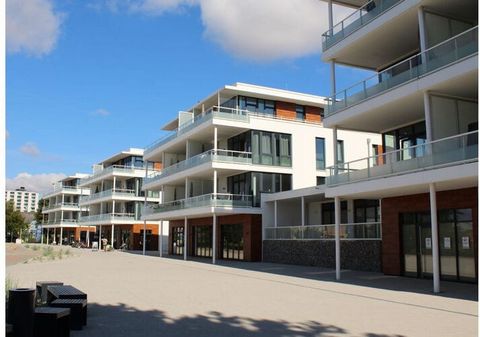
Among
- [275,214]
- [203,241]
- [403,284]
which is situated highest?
[275,214]

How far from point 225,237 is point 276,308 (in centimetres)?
2400

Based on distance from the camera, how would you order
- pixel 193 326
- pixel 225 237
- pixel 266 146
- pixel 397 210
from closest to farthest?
pixel 193 326, pixel 397 210, pixel 266 146, pixel 225 237

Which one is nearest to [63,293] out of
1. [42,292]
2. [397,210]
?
[42,292]

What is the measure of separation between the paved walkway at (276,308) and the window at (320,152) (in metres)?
18.3

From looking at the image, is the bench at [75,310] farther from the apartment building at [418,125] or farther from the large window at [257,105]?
the large window at [257,105]

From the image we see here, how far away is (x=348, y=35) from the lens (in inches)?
803

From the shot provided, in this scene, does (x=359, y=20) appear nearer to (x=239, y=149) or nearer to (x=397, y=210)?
(x=397, y=210)

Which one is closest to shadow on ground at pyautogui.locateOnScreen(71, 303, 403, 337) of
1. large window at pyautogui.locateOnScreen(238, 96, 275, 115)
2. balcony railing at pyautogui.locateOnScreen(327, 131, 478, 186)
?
balcony railing at pyautogui.locateOnScreen(327, 131, 478, 186)

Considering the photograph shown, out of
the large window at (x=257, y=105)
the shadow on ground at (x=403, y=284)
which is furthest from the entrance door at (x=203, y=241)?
the shadow on ground at (x=403, y=284)

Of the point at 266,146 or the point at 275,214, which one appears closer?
the point at 275,214

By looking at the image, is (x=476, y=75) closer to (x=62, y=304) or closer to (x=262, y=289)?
(x=262, y=289)

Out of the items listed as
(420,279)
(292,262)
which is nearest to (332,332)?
(420,279)

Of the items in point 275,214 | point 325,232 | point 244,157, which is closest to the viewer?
point 325,232

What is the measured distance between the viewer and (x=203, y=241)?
127 ft
